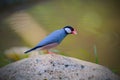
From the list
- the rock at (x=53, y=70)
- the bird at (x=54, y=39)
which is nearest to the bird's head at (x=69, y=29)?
the bird at (x=54, y=39)

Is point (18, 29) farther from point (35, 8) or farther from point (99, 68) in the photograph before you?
point (99, 68)

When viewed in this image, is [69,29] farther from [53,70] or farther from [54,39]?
[53,70]

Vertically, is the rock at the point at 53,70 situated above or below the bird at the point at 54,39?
below

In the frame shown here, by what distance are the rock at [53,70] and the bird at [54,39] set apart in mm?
40

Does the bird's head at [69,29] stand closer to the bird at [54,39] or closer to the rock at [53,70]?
the bird at [54,39]

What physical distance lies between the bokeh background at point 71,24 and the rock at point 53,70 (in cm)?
4

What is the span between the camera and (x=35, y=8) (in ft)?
5.61

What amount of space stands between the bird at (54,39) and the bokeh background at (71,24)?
0.03 m

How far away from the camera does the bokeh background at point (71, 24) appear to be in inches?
63.0

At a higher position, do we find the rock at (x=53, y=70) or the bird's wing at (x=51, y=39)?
the bird's wing at (x=51, y=39)

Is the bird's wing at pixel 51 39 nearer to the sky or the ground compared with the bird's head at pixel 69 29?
nearer to the ground

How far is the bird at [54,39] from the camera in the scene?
1539mm

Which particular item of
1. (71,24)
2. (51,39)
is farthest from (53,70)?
(71,24)

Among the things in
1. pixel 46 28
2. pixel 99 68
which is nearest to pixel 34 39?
pixel 46 28
